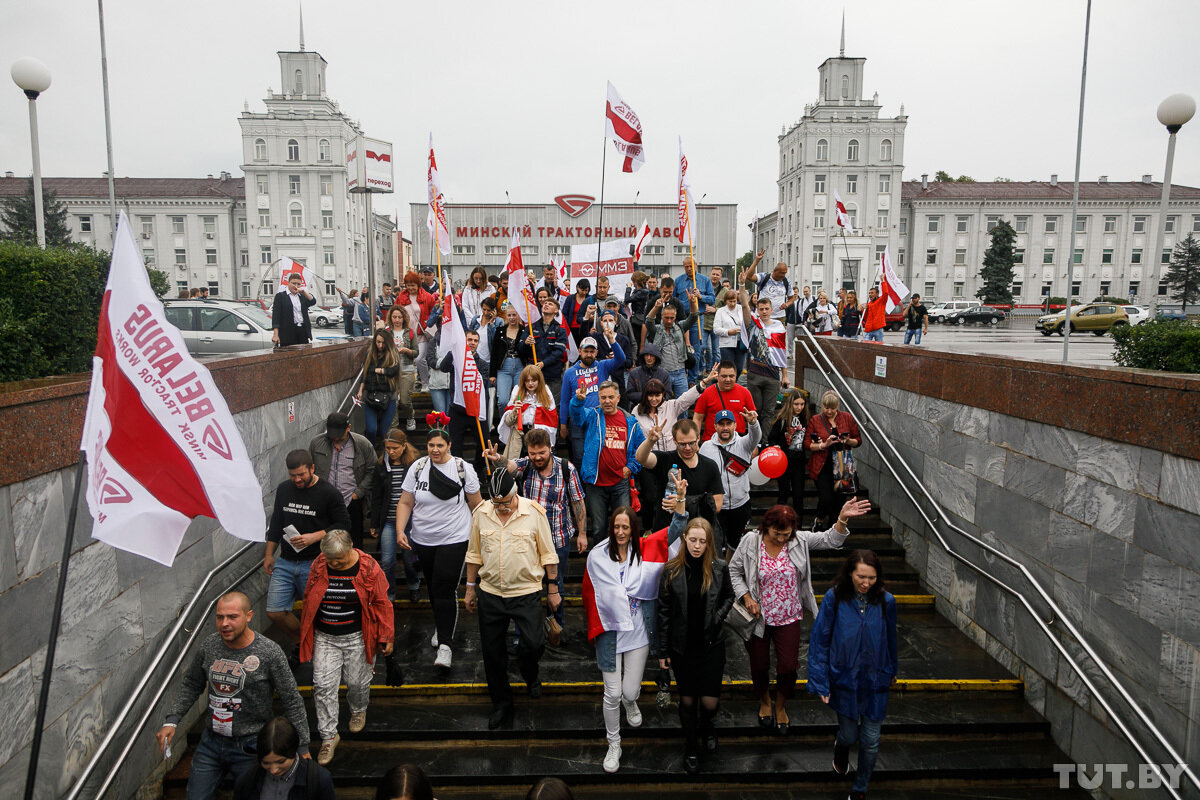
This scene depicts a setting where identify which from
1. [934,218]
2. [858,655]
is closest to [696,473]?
[858,655]

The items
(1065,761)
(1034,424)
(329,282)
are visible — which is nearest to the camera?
(1065,761)

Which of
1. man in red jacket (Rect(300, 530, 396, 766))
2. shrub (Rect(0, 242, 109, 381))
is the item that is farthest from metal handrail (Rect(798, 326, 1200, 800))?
shrub (Rect(0, 242, 109, 381))

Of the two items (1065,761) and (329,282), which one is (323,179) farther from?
(1065,761)

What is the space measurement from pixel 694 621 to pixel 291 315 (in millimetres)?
6827

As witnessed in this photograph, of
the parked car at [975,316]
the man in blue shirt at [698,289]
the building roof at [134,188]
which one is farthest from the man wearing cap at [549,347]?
the building roof at [134,188]

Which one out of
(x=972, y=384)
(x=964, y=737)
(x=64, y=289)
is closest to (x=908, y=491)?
(x=972, y=384)

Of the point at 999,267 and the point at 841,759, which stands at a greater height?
the point at 999,267

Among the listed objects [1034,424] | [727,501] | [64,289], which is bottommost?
[727,501]

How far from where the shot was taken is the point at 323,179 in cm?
6800

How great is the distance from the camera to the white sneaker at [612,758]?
16.7ft

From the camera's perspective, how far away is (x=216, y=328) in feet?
43.5

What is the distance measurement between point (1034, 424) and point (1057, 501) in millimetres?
666

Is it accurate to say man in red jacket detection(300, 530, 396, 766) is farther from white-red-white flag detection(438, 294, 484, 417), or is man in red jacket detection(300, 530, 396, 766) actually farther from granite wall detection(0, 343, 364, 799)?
white-red-white flag detection(438, 294, 484, 417)

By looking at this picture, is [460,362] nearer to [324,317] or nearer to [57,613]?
[57,613]
